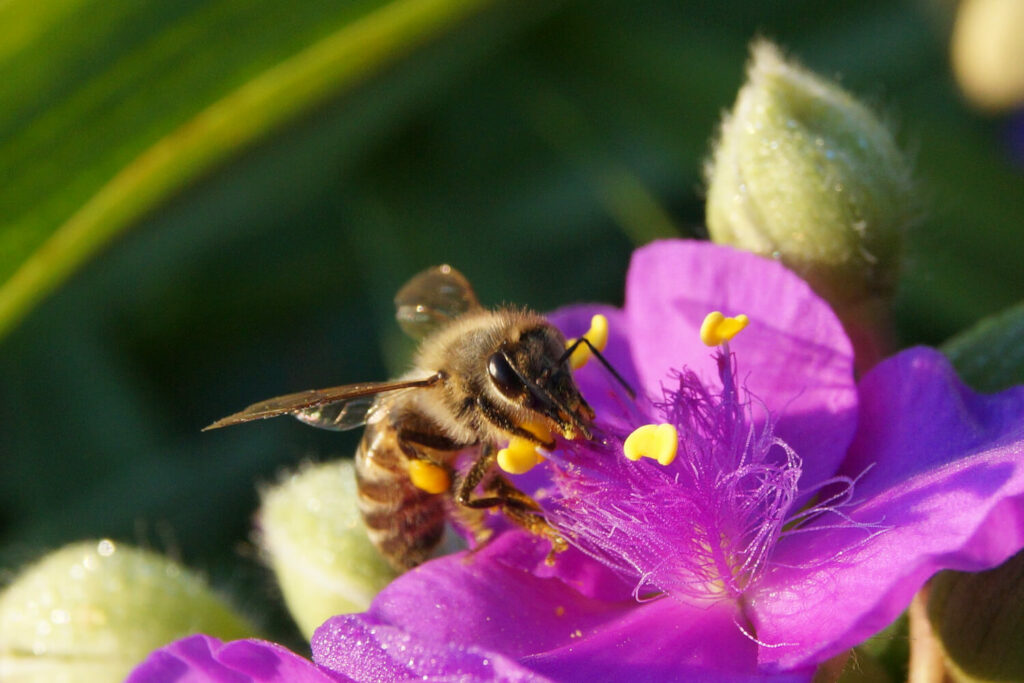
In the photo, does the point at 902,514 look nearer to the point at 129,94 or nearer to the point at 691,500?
the point at 691,500

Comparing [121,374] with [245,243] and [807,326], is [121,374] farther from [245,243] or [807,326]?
[807,326]

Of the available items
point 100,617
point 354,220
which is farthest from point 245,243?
point 100,617

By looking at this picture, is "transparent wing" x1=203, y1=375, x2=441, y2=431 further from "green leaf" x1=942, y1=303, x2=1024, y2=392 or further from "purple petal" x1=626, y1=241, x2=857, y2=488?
"green leaf" x1=942, y1=303, x2=1024, y2=392

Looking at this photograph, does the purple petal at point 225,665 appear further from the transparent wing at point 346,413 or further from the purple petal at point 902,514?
the purple petal at point 902,514

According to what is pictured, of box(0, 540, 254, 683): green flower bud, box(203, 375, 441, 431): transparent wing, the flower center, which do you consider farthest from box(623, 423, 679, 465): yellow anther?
box(0, 540, 254, 683): green flower bud

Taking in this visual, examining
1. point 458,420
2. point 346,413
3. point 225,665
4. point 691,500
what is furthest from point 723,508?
point 225,665

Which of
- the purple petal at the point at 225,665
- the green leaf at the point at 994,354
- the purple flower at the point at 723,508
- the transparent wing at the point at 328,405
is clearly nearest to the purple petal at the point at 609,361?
the purple flower at the point at 723,508
